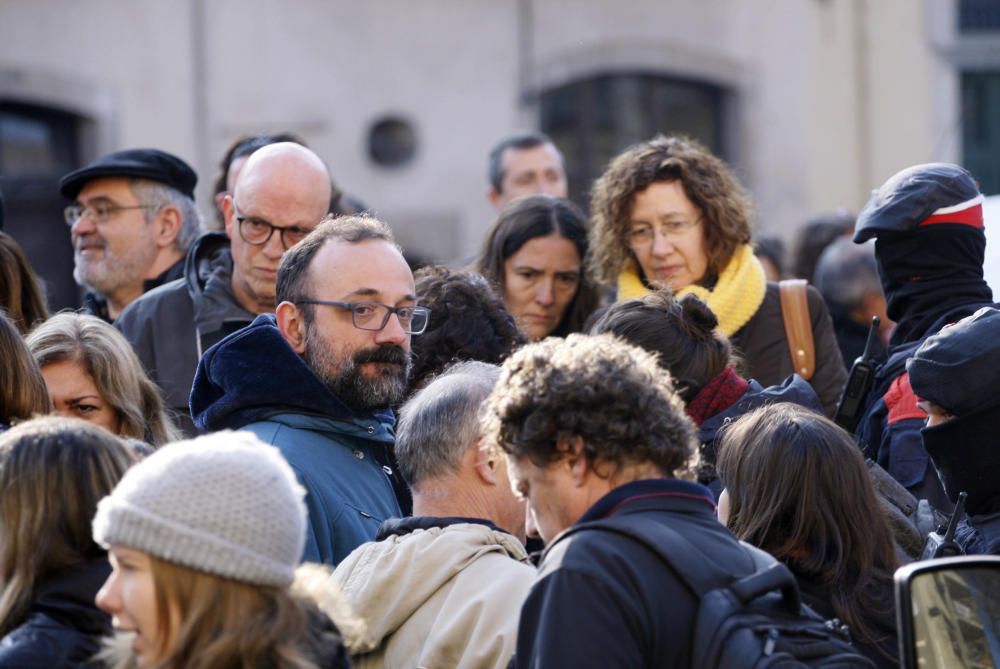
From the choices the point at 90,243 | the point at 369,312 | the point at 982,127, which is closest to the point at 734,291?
the point at 369,312

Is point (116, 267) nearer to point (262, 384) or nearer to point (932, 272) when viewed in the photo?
point (262, 384)

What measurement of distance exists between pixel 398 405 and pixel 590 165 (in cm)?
1087

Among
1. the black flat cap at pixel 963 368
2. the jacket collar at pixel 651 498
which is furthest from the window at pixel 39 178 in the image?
the jacket collar at pixel 651 498

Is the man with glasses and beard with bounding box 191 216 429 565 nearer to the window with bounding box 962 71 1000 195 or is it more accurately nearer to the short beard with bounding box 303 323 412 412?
the short beard with bounding box 303 323 412 412

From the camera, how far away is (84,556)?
3.19m

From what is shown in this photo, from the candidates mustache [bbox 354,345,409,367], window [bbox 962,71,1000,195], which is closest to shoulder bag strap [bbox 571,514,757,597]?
mustache [bbox 354,345,409,367]

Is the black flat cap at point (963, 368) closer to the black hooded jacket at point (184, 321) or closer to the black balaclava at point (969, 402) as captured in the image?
the black balaclava at point (969, 402)

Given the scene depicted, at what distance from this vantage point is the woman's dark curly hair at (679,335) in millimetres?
4348

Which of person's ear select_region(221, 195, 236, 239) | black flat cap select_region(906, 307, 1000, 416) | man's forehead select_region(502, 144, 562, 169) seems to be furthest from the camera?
man's forehead select_region(502, 144, 562, 169)

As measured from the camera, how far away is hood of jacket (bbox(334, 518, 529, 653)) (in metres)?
3.50

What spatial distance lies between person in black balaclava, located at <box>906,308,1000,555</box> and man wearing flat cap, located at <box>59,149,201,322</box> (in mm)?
3226

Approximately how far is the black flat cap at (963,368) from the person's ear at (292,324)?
1637 mm

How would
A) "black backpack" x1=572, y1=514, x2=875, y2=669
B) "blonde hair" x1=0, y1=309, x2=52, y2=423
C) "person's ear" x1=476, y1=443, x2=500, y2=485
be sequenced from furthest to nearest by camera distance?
"blonde hair" x1=0, y1=309, x2=52, y2=423 → "person's ear" x1=476, y1=443, x2=500, y2=485 → "black backpack" x1=572, y1=514, x2=875, y2=669

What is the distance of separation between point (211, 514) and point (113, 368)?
6.65ft
